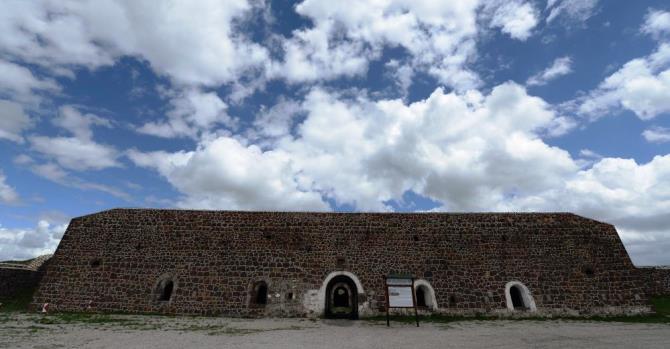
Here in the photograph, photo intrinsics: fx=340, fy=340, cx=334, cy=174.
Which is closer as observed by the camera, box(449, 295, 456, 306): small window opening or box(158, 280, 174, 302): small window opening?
box(449, 295, 456, 306): small window opening

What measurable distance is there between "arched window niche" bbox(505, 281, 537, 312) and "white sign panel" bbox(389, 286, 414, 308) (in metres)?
4.99

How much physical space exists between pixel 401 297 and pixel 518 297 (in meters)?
6.21

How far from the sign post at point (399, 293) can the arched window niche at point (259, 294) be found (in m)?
5.22

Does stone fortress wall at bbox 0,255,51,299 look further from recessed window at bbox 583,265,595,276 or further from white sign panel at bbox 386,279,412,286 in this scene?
recessed window at bbox 583,265,595,276

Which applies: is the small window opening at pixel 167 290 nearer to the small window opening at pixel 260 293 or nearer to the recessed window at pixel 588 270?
the small window opening at pixel 260 293

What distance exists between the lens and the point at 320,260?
14375mm

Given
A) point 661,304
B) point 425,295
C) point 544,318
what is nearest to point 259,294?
point 425,295

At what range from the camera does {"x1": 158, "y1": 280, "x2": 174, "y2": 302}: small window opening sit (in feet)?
46.0

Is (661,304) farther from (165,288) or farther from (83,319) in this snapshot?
(83,319)

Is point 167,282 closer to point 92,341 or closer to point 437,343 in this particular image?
point 92,341

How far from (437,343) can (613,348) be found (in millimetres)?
3763

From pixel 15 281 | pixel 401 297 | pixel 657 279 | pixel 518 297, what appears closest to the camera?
pixel 401 297

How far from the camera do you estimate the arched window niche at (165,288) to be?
13844mm

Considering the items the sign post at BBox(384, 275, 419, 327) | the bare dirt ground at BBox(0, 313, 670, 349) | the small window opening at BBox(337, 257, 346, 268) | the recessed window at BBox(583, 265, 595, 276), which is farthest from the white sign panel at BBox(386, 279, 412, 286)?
the recessed window at BBox(583, 265, 595, 276)
